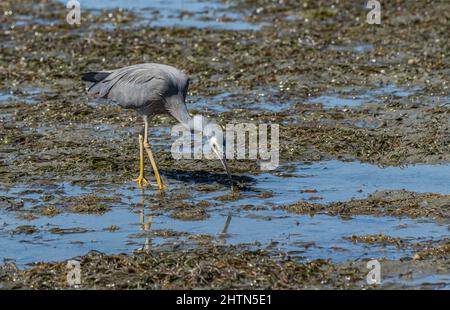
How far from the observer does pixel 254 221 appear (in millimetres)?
10094

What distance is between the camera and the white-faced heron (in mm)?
11648

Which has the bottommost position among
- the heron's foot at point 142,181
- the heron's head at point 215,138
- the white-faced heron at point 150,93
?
the heron's foot at point 142,181

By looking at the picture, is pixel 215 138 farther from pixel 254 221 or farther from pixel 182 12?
pixel 182 12

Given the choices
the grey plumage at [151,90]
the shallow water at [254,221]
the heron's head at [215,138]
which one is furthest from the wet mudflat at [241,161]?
the grey plumage at [151,90]

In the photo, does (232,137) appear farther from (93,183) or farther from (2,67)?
(2,67)

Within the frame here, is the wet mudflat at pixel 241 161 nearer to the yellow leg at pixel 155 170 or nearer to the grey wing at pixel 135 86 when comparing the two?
the yellow leg at pixel 155 170

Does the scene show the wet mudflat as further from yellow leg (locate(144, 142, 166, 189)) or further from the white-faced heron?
the white-faced heron

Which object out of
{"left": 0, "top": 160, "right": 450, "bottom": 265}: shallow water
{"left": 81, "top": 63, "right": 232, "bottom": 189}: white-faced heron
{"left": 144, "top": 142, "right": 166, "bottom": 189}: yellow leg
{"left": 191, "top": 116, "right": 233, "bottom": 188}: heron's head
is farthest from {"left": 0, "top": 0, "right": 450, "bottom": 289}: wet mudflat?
{"left": 81, "top": 63, "right": 232, "bottom": 189}: white-faced heron

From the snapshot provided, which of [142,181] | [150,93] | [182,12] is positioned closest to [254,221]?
[142,181]

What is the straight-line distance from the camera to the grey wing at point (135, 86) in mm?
11695

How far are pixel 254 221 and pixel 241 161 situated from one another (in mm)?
2233

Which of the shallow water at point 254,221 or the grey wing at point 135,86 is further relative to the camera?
the grey wing at point 135,86

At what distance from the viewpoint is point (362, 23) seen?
18.5m
